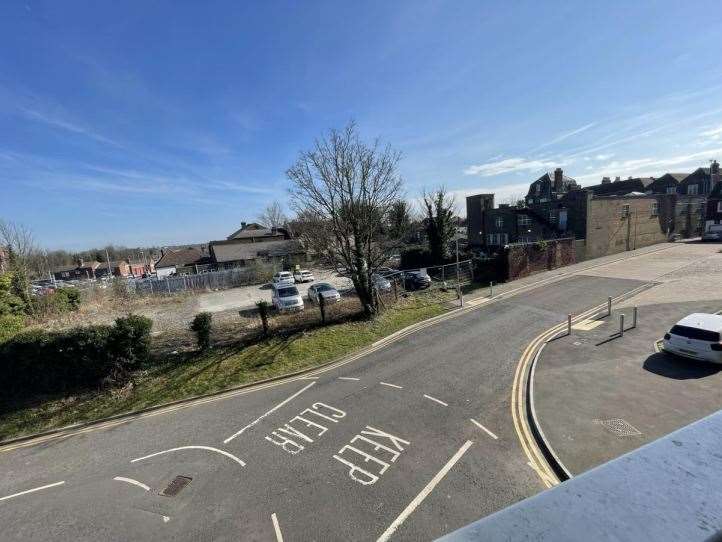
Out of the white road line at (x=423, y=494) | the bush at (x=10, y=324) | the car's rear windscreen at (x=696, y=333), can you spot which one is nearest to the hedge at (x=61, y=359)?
the bush at (x=10, y=324)

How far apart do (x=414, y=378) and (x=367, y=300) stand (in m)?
7.64

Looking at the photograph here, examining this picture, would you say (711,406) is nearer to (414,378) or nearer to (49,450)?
(414,378)

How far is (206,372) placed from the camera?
1399 centimetres

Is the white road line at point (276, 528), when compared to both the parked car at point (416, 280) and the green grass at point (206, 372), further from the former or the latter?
the parked car at point (416, 280)

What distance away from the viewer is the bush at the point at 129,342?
1368cm

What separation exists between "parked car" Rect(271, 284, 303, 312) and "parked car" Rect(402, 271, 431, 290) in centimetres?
808

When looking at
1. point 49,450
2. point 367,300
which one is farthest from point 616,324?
point 49,450

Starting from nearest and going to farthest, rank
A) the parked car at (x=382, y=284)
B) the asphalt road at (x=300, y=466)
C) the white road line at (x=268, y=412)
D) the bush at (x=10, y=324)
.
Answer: the asphalt road at (x=300, y=466), the white road line at (x=268, y=412), the bush at (x=10, y=324), the parked car at (x=382, y=284)

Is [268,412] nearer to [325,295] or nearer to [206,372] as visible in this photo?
[206,372]

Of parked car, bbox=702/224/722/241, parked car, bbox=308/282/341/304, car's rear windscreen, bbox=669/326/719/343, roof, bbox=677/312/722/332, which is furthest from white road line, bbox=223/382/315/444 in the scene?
parked car, bbox=702/224/722/241

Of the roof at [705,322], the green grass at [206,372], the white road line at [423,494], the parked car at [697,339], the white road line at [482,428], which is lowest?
the white road line at [423,494]

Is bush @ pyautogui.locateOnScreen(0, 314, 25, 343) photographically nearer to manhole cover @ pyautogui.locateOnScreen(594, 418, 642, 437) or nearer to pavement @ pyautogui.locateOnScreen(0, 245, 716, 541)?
pavement @ pyautogui.locateOnScreen(0, 245, 716, 541)

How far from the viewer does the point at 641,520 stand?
0.90m

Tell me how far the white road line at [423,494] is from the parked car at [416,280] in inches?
726
